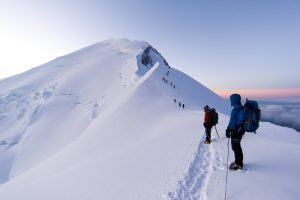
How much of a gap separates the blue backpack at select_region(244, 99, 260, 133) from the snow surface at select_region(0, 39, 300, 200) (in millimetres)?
1328

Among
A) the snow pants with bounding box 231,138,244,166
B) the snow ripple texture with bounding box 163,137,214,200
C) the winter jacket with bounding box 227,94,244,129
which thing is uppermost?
the winter jacket with bounding box 227,94,244,129

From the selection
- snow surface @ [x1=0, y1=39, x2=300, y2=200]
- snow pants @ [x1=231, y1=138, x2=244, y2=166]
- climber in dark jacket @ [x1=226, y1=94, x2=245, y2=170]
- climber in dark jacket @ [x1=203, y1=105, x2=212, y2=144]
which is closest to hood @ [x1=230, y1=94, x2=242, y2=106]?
climber in dark jacket @ [x1=226, y1=94, x2=245, y2=170]

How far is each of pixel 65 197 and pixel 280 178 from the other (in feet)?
22.0

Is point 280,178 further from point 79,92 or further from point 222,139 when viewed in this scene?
point 79,92

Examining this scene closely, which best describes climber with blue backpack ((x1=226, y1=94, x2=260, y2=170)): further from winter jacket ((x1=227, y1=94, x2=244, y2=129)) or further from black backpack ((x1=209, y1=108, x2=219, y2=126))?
black backpack ((x1=209, y1=108, x2=219, y2=126))

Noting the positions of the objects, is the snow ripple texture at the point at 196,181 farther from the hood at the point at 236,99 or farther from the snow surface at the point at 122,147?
the hood at the point at 236,99

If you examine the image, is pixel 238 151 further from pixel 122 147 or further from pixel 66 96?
pixel 66 96

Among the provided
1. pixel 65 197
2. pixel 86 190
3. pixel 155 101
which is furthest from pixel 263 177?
pixel 155 101

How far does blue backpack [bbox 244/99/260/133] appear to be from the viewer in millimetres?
7203

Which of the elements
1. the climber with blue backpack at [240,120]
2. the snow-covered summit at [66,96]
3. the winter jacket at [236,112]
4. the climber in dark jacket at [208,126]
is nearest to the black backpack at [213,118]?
the climber in dark jacket at [208,126]

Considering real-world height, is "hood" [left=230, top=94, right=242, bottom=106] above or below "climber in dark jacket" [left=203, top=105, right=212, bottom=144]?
above

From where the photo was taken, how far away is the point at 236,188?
20.9 ft

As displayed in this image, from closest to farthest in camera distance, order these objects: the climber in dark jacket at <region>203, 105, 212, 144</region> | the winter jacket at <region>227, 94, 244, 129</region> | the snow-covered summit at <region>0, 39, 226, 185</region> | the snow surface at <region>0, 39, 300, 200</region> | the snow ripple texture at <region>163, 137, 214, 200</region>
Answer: the snow ripple texture at <region>163, 137, 214, 200</region> → the snow surface at <region>0, 39, 300, 200</region> → the winter jacket at <region>227, 94, 244, 129</region> → the climber in dark jacket at <region>203, 105, 212, 144</region> → the snow-covered summit at <region>0, 39, 226, 185</region>

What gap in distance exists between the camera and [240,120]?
7406 mm
